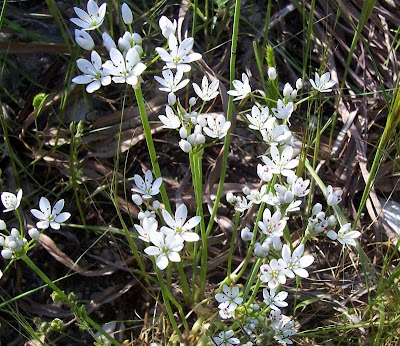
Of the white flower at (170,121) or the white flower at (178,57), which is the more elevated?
the white flower at (178,57)

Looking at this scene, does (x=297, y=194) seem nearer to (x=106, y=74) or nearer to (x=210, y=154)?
(x=106, y=74)

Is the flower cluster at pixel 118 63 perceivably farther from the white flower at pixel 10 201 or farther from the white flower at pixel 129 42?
the white flower at pixel 10 201

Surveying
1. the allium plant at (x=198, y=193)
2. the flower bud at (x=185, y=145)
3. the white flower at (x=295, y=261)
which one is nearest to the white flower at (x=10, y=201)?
the allium plant at (x=198, y=193)

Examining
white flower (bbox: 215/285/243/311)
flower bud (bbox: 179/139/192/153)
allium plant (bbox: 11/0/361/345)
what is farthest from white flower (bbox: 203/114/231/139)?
white flower (bbox: 215/285/243/311)

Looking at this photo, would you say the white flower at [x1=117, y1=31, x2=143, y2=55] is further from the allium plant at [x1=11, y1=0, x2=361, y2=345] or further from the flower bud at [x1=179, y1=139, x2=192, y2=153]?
the flower bud at [x1=179, y1=139, x2=192, y2=153]

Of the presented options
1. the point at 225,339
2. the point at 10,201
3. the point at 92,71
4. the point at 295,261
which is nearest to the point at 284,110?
the point at 295,261

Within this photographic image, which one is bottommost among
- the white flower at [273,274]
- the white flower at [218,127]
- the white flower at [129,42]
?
the white flower at [273,274]

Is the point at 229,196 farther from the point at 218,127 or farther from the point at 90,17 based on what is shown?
the point at 90,17
